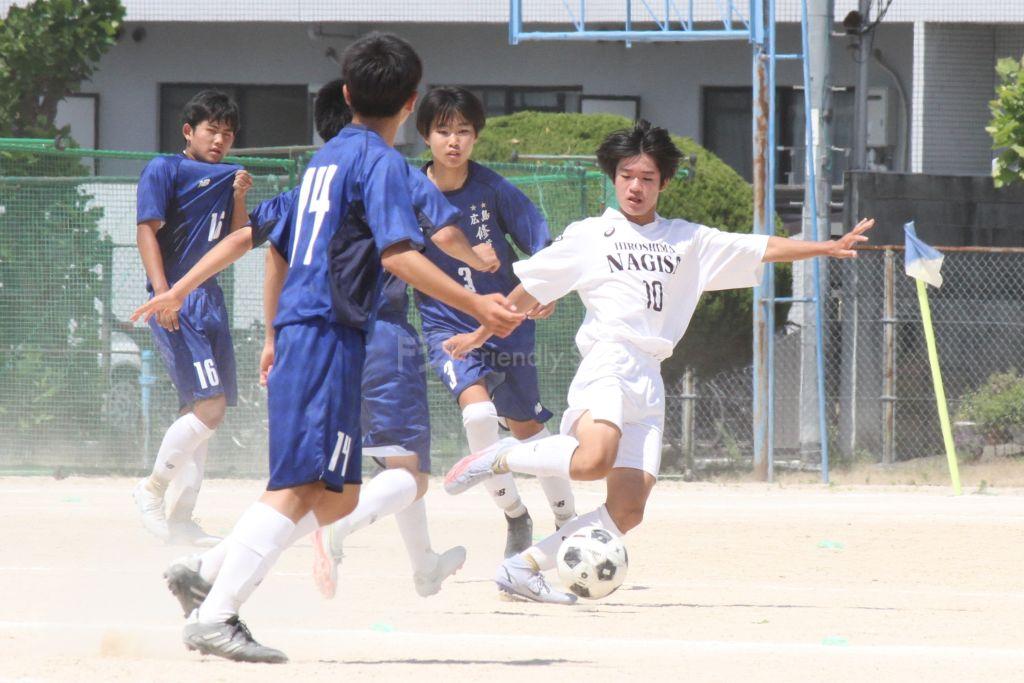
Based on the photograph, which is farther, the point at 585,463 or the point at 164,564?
the point at 164,564

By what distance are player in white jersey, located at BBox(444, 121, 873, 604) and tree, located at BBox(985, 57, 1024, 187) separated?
8.82 m

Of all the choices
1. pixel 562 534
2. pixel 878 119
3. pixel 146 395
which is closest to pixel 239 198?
pixel 562 534

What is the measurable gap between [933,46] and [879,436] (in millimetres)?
5530

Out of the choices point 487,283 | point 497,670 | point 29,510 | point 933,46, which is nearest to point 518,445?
point 487,283

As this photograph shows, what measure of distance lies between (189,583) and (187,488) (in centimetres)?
337

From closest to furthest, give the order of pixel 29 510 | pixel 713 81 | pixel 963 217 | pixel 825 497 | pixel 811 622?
pixel 811 622
pixel 29 510
pixel 825 497
pixel 963 217
pixel 713 81

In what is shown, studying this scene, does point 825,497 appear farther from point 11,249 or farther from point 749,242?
point 11,249

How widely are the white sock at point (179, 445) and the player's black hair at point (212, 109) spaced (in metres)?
1.46

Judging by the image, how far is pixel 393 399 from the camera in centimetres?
611

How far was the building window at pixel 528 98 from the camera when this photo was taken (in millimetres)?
18781

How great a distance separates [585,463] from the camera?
19.2 feet

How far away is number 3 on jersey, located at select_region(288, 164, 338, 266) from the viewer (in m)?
4.61

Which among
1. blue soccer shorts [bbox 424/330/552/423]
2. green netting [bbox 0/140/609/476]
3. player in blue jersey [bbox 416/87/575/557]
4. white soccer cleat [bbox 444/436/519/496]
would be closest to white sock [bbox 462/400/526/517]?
player in blue jersey [bbox 416/87/575/557]

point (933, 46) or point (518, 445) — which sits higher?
point (933, 46)
